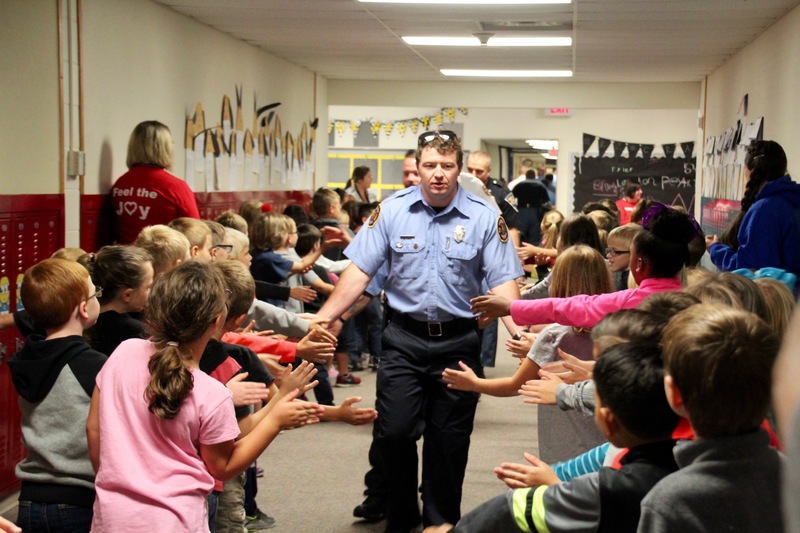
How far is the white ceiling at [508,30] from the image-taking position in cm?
683

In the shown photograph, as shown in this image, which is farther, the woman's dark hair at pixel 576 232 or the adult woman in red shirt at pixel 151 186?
the adult woman in red shirt at pixel 151 186

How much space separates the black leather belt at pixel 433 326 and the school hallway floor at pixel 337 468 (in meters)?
0.97

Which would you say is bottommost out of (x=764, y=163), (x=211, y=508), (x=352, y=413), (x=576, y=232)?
(x=211, y=508)

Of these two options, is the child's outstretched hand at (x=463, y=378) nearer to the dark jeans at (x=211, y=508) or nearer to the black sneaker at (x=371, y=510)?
the dark jeans at (x=211, y=508)

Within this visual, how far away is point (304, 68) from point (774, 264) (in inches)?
297

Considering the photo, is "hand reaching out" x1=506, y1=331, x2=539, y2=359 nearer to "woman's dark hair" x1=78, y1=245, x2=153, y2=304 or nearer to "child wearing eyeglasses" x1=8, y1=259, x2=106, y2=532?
"woman's dark hair" x1=78, y1=245, x2=153, y2=304

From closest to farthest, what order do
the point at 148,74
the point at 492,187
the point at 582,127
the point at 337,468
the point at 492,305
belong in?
the point at 492,305 → the point at 337,468 → the point at 148,74 → the point at 492,187 → the point at 582,127

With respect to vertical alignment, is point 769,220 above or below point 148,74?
below

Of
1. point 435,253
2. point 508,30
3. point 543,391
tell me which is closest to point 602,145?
point 508,30

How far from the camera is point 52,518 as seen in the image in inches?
106

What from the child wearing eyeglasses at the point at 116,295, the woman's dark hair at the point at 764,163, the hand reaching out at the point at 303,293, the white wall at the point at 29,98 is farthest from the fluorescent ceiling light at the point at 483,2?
the child wearing eyeglasses at the point at 116,295

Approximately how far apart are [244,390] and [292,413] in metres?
0.29

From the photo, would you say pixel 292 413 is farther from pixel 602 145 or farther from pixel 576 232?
pixel 602 145

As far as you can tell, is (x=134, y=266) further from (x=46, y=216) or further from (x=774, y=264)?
(x=774, y=264)
